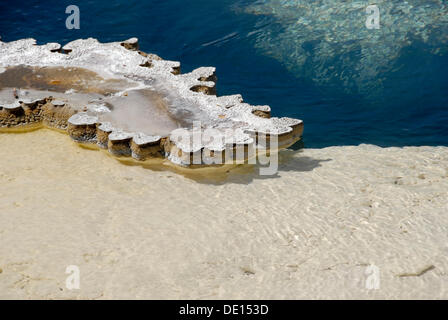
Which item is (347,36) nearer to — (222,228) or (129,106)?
(129,106)

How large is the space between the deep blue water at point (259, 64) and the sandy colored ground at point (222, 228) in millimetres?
1600

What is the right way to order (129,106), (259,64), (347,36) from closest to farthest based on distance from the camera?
(129,106) < (259,64) < (347,36)

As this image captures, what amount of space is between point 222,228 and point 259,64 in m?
4.80

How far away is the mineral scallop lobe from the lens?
5344 millimetres

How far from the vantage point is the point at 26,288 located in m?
3.61

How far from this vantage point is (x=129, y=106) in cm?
604

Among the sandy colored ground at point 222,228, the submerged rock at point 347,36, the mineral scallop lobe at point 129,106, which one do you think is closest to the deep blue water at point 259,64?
the submerged rock at point 347,36

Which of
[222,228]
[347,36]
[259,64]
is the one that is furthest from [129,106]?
[347,36]

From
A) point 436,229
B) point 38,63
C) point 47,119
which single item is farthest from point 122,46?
point 436,229

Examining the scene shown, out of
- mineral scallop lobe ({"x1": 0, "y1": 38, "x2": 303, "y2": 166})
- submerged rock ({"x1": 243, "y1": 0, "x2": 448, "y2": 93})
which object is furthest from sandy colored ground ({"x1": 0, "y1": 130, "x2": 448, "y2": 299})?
submerged rock ({"x1": 243, "y1": 0, "x2": 448, "y2": 93})

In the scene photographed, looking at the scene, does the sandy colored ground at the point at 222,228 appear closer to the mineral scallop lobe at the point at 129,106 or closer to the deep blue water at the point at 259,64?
the mineral scallop lobe at the point at 129,106

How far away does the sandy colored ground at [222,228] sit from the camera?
375cm
